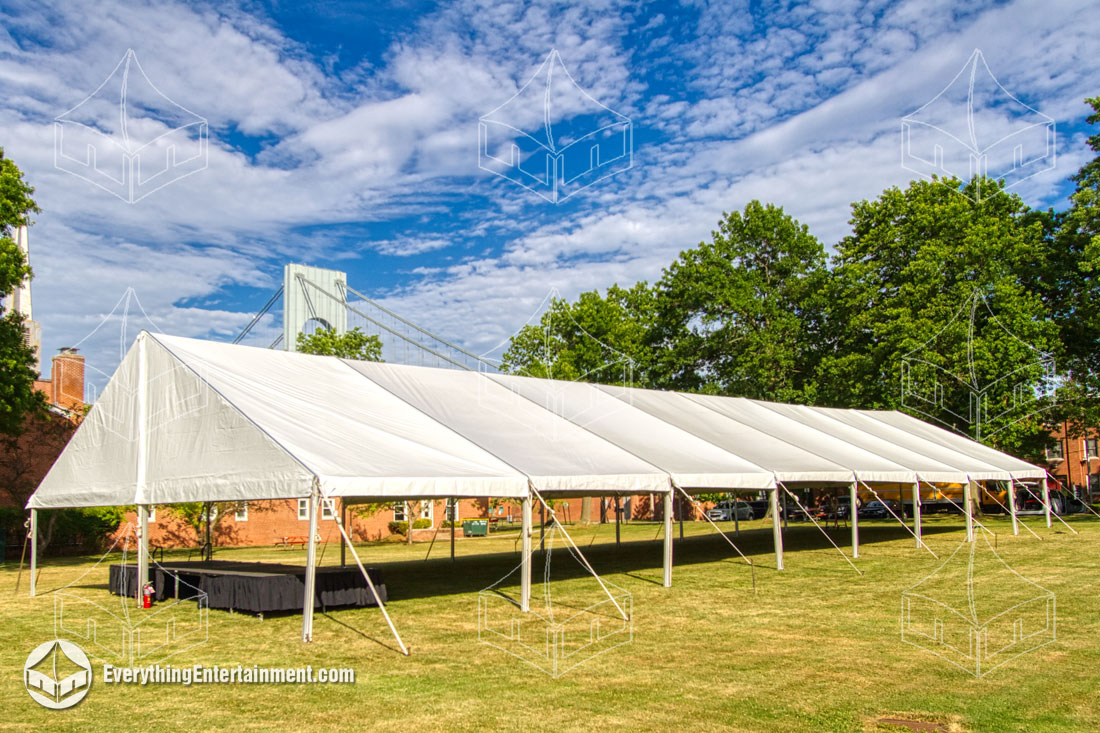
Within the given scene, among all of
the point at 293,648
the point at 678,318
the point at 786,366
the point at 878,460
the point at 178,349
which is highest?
the point at 678,318

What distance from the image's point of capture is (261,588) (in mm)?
11266

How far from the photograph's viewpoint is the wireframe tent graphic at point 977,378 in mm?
31500

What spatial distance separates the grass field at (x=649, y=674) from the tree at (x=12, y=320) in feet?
22.6

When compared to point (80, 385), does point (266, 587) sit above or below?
below

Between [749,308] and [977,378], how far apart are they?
9.67m

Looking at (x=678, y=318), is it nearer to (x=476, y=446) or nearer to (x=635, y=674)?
(x=476, y=446)

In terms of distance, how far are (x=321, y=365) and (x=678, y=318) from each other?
27905 millimetres

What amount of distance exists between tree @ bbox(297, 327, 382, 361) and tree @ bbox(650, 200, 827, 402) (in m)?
13.2

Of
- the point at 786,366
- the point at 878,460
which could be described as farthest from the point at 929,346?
the point at 878,460

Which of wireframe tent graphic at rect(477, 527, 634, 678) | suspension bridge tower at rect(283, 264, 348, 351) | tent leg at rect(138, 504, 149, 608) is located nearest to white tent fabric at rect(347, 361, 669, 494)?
wireframe tent graphic at rect(477, 527, 634, 678)

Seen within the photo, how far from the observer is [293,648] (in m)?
9.30

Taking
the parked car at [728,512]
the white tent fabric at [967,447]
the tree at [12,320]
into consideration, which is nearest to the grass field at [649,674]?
the tree at [12,320]

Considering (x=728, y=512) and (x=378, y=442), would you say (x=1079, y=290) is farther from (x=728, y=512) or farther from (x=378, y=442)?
(x=378, y=442)

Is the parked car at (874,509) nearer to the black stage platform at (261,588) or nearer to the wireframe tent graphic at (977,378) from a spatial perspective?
the wireframe tent graphic at (977,378)
